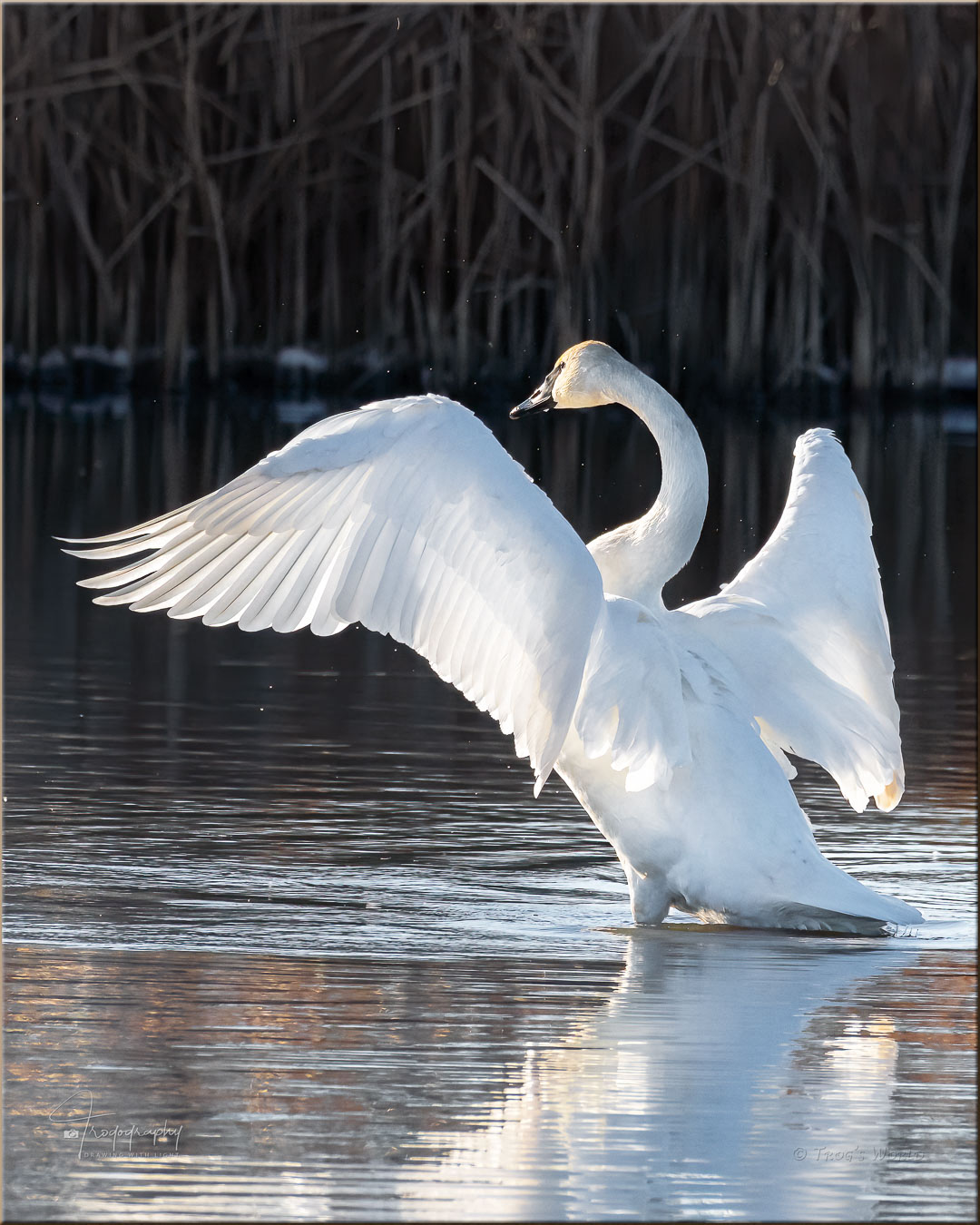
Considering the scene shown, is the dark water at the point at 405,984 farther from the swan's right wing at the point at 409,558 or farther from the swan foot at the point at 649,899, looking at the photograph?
the swan's right wing at the point at 409,558

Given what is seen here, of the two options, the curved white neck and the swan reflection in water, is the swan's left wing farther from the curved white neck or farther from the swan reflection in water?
the swan reflection in water

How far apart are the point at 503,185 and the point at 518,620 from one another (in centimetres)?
1648

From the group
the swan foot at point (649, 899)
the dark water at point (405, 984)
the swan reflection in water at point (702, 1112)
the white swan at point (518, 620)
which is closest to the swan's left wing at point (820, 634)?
the white swan at point (518, 620)

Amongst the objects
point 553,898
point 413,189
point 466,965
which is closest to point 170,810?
point 553,898

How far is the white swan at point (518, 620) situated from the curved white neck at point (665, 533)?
0.28 m

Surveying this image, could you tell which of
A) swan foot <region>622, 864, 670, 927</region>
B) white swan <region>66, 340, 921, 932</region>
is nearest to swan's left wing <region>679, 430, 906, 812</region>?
white swan <region>66, 340, 921, 932</region>

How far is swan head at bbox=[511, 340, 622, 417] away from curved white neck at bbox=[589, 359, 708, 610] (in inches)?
16.6

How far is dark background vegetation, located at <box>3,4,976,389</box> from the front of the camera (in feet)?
71.4

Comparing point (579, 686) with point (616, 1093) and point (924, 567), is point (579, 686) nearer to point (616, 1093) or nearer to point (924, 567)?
point (616, 1093)

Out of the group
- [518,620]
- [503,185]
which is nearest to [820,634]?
[518,620]

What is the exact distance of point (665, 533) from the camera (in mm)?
6121

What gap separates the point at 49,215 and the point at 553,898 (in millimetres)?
18488

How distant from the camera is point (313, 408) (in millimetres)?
21469

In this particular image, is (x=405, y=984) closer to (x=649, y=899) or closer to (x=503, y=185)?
(x=649, y=899)
